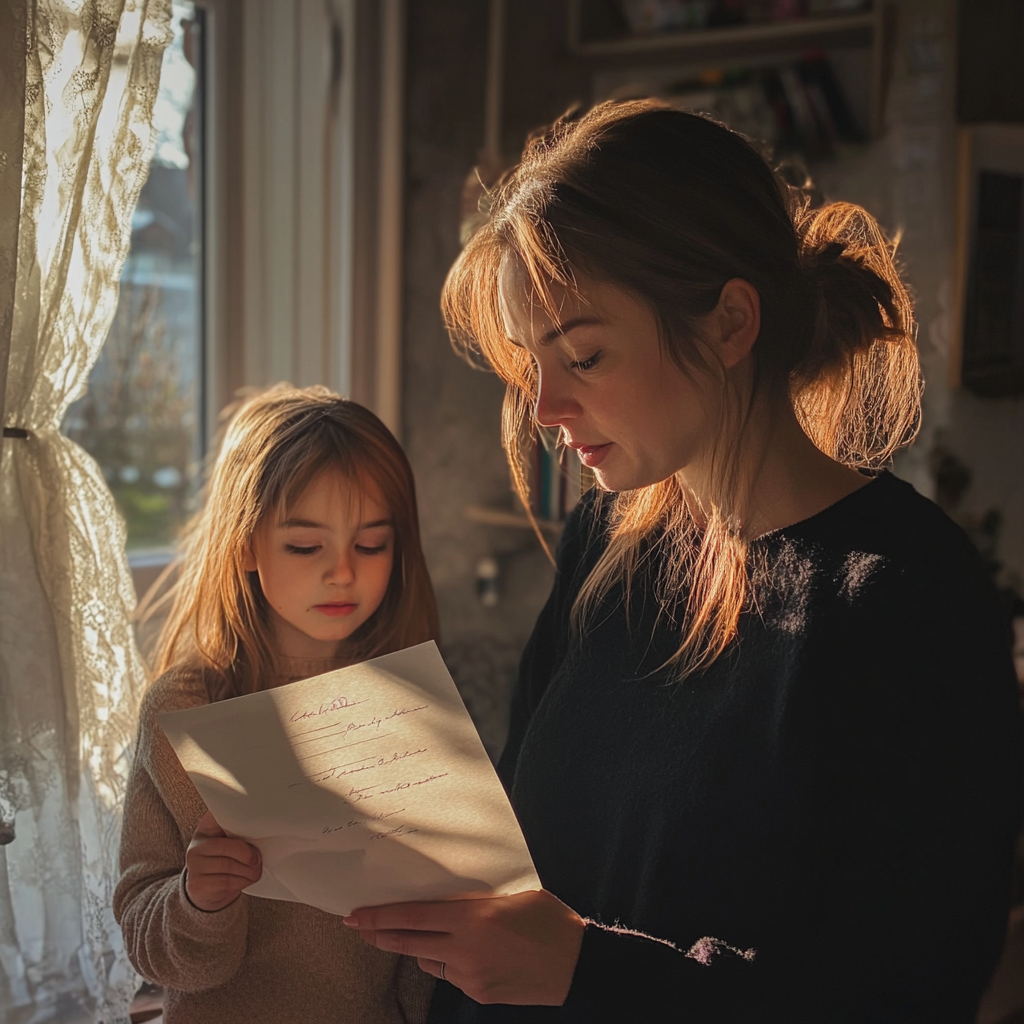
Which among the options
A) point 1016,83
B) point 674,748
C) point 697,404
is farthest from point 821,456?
point 1016,83

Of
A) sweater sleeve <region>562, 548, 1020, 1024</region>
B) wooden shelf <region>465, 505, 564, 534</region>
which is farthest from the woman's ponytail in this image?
wooden shelf <region>465, 505, 564, 534</region>

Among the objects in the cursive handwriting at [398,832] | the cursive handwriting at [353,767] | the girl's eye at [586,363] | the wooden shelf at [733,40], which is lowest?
the cursive handwriting at [398,832]

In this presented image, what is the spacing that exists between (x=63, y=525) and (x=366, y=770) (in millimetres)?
565

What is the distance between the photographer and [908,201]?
7.77 feet

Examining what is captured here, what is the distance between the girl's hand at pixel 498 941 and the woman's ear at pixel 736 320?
46 centimetres

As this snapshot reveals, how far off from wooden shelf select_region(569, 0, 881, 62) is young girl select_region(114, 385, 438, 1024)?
64.9 inches

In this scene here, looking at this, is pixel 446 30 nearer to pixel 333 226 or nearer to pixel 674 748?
pixel 333 226

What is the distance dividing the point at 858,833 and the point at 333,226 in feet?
5.79

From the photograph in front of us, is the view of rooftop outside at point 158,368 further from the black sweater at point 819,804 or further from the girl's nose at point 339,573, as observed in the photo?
the black sweater at point 819,804

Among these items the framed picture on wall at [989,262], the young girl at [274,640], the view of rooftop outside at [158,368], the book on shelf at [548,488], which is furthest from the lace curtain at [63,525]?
the framed picture on wall at [989,262]

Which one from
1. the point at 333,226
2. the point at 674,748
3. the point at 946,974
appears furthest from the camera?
the point at 333,226

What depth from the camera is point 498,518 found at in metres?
2.54

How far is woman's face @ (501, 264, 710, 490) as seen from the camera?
0.91 metres

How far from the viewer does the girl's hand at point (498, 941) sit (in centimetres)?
84
